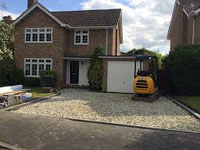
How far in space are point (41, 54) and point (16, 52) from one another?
263 centimetres

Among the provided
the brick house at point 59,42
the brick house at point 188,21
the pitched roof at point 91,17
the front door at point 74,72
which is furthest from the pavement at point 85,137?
the pitched roof at point 91,17

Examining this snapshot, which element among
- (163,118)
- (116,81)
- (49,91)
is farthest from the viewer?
(116,81)

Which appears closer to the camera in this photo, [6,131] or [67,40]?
[6,131]

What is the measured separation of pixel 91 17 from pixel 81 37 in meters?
2.32

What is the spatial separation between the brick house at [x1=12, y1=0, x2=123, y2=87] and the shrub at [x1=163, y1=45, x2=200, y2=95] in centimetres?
667

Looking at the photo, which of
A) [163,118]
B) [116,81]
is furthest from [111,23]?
[163,118]

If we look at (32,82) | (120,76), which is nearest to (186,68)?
(120,76)

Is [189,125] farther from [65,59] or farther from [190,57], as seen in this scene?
[65,59]

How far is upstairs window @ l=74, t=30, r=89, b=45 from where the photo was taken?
63.8ft

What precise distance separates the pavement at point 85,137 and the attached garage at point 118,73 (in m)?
8.92

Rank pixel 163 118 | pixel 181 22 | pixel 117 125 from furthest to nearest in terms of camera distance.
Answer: pixel 181 22 → pixel 163 118 → pixel 117 125

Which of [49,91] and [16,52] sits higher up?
[16,52]

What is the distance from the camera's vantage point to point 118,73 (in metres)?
16.0

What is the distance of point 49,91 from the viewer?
48.7 ft
